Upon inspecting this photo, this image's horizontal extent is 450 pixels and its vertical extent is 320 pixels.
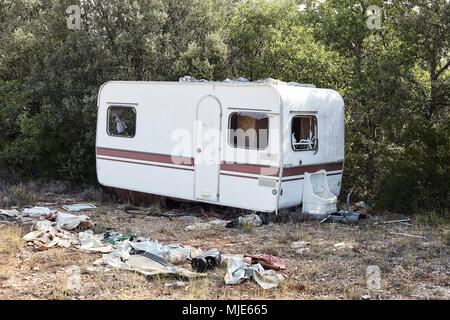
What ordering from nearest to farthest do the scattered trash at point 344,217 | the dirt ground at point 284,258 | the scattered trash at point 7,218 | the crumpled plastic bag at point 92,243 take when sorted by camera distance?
the dirt ground at point 284,258
the crumpled plastic bag at point 92,243
the scattered trash at point 7,218
the scattered trash at point 344,217

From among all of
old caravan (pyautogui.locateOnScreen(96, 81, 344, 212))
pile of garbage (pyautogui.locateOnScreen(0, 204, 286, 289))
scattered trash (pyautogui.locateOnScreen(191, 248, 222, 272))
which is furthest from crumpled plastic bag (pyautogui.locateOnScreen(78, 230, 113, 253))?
old caravan (pyautogui.locateOnScreen(96, 81, 344, 212))

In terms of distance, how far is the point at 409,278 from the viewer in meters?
5.58

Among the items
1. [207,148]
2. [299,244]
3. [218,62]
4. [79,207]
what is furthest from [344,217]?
[218,62]

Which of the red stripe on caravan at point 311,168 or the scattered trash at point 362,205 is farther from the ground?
the red stripe on caravan at point 311,168

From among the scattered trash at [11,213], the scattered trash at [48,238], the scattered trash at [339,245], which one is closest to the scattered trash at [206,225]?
the scattered trash at [48,238]

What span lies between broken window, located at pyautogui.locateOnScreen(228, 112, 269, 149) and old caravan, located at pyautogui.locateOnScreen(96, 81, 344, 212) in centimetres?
2

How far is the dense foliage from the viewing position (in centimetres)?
1041

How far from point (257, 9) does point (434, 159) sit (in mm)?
7122

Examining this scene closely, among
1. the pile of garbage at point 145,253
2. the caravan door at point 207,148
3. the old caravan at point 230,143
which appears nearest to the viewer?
the pile of garbage at point 145,253

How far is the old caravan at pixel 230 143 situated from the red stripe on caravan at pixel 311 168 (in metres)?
0.02

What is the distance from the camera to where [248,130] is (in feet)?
28.8

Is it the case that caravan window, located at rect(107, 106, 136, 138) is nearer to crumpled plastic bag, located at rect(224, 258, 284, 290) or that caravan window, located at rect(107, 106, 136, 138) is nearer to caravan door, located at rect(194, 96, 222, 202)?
caravan door, located at rect(194, 96, 222, 202)

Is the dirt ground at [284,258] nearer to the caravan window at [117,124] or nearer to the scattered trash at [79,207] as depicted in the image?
the scattered trash at [79,207]

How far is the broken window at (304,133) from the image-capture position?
8.79 m
